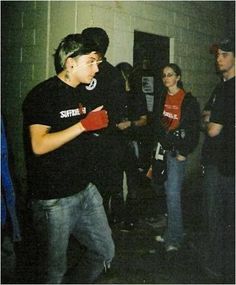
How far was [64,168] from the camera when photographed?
92.6 inches

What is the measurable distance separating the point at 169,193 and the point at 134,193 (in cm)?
87

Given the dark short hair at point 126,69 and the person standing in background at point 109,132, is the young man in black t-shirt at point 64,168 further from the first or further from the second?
the dark short hair at point 126,69

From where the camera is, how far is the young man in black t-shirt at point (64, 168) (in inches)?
89.6

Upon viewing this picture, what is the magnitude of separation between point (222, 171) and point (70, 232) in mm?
1325

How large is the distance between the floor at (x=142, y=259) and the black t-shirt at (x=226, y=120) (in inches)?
38.1

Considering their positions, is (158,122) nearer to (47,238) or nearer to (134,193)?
(134,193)

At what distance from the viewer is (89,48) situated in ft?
8.12

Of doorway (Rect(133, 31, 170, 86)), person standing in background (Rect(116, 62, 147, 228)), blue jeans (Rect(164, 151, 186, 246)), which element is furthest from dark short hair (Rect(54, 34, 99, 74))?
doorway (Rect(133, 31, 170, 86))

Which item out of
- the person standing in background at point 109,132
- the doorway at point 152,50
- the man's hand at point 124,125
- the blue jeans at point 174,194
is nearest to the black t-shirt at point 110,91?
the person standing in background at point 109,132

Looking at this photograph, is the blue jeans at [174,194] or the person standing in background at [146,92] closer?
the blue jeans at [174,194]

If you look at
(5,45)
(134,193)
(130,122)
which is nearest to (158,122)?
(130,122)

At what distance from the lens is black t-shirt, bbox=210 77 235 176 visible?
2965 mm

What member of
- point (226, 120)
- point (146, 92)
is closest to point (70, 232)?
point (226, 120)

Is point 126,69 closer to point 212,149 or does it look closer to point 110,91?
point 110,91
